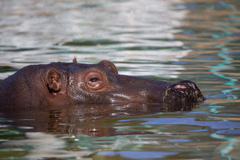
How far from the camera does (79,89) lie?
7.31 meters

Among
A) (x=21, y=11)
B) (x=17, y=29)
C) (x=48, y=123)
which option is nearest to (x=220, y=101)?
(x=48, y=123)

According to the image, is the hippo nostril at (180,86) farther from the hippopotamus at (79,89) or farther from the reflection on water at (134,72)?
the reflection on water at (134,72)

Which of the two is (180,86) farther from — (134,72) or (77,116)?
(134,72)

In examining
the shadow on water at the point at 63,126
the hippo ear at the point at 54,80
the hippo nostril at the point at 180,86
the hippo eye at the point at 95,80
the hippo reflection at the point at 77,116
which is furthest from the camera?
the hippo eye at the point at 95,80

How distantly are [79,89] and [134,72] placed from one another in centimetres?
331

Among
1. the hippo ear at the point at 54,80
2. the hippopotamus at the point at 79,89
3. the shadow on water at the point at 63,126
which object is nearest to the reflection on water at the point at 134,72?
the shadow on water at the point at 63,126

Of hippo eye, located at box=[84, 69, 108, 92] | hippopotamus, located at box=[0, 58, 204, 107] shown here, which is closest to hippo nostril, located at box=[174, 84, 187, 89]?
hippopotamus, located at box=[0, 58, 204, 107]

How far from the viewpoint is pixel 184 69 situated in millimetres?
11008

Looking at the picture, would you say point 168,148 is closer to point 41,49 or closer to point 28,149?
point 28,149

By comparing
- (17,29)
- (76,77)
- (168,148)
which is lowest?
(168,148)

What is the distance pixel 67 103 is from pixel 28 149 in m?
2.22

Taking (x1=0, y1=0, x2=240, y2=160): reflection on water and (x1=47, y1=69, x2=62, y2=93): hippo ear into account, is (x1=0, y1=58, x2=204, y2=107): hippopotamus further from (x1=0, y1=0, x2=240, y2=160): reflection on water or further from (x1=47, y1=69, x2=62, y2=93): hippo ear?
(x1=0, y1=0, x2=240, y2=160): reflection on water

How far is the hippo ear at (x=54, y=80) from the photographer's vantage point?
7.12 m

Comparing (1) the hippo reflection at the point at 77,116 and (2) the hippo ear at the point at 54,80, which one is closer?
(1) the hippo reflection at the point at 77,116
